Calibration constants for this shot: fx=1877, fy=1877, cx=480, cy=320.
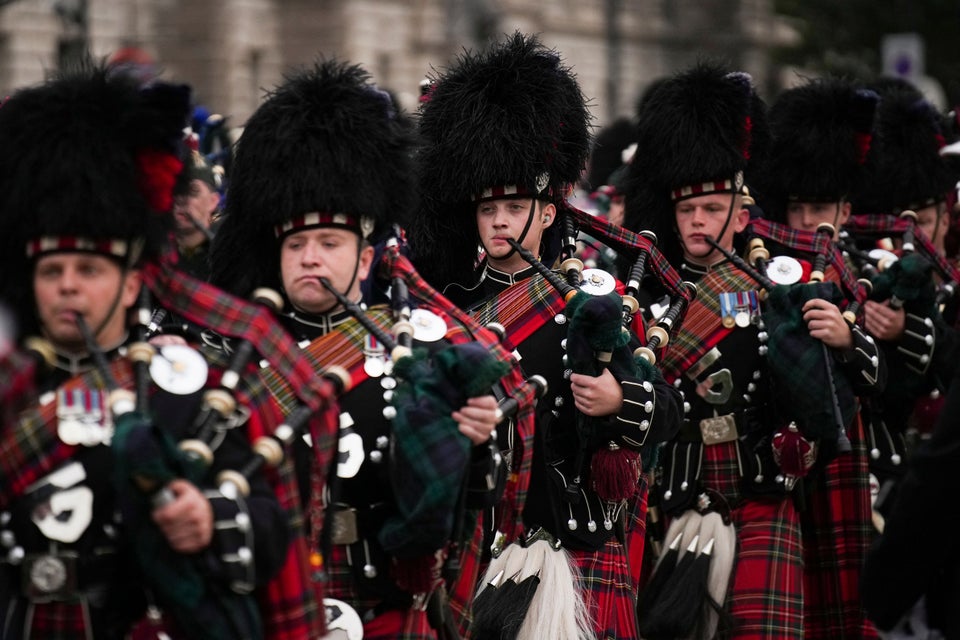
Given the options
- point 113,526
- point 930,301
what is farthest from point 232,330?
point 930,301

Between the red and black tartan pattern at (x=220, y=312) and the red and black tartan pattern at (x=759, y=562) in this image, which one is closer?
the red and black tartan pattern at (x=220, y=312)

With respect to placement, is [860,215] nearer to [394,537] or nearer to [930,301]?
[930,301]

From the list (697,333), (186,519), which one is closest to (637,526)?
(697,333)

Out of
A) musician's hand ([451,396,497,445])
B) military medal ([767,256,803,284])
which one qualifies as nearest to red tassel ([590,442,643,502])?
musician's hand ([451,396,497,445])

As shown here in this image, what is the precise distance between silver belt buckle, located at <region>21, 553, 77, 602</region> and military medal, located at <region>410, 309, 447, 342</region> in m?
1.28

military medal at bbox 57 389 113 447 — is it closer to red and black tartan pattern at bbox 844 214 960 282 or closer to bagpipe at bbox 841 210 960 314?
bagpipe at bbox 841 210 960 314

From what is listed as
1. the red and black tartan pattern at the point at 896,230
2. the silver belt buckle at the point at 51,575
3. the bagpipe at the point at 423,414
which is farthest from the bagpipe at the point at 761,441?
the silver belt buckle at the point at 51,575

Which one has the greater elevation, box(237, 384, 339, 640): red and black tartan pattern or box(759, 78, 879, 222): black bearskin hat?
box(759, 78, 879, 222): black bearskin hat

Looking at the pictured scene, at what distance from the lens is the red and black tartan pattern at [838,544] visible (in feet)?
23.3

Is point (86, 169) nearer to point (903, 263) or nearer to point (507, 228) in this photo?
point (507, 228)

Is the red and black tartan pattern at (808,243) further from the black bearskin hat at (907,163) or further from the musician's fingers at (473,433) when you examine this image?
the musician's fingers at (473,433)

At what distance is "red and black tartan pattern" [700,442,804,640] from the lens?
6.53 meters

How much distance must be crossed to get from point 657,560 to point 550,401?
1278 mm

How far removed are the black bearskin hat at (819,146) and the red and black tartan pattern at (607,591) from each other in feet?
7.77
